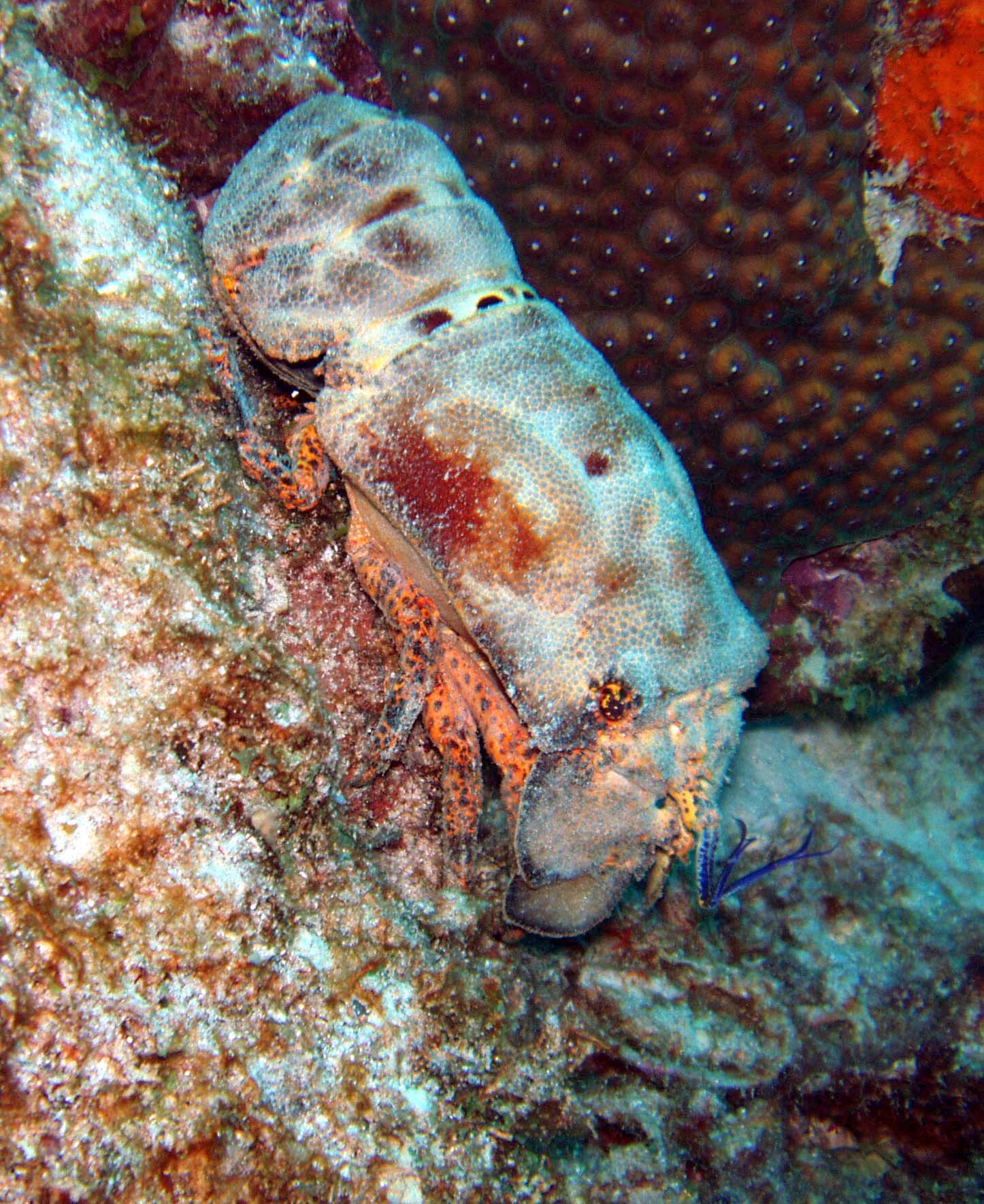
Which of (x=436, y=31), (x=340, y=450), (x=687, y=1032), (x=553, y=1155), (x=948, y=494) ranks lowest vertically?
(x=687, y=1032)

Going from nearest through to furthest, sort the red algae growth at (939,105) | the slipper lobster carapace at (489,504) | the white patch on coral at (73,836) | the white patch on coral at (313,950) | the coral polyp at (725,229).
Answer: the white patch on coral at (73,836) → the white patch on coral at (313,950) → the slipper lobster carapace at (489,504) → the coral polyp at (725,229) → the red algae growth at (939,105)

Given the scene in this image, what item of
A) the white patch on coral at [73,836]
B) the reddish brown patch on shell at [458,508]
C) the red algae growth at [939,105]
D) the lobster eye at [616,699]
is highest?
the red algae growth at [939,105]

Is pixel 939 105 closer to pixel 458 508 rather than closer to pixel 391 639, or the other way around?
pixel 458 508

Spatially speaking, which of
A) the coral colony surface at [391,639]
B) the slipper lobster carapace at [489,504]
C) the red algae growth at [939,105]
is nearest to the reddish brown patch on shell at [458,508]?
the slipper lobster carapace at [489,504]

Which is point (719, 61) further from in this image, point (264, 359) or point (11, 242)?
point (11, 242)

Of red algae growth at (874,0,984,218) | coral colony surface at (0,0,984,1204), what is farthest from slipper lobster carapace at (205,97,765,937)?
red algae growth at (874,0,984,218)

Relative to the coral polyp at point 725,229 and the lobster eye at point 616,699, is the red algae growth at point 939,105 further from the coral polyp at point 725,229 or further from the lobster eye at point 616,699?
the lobster eye at point 616,699

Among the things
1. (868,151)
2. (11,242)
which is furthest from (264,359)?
(868,151)
